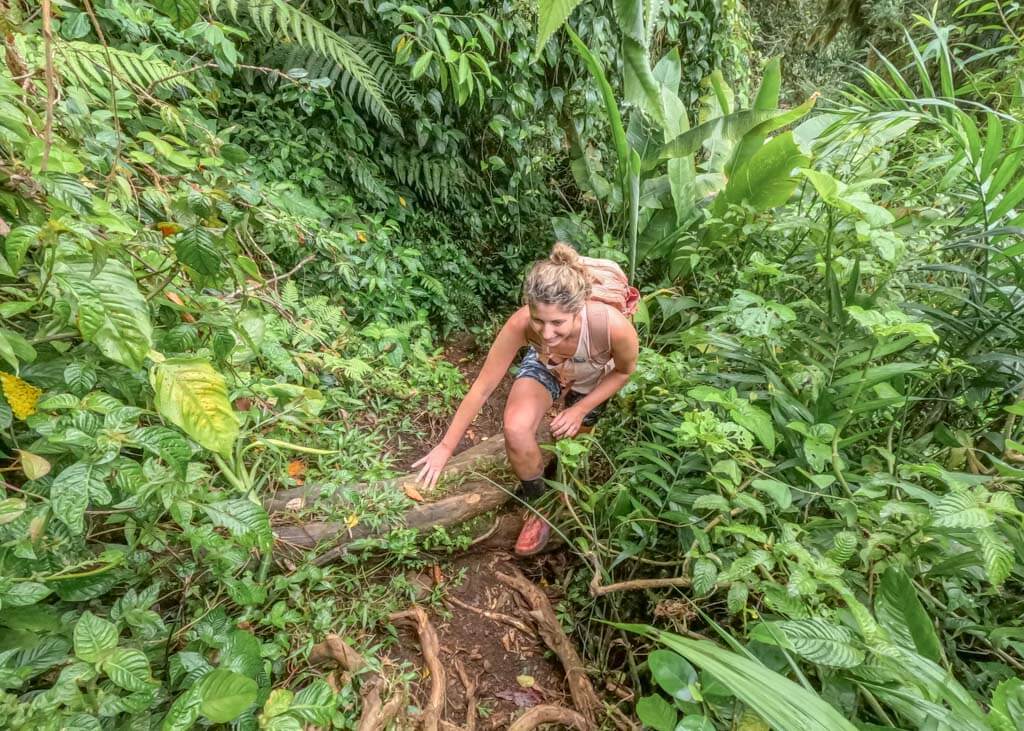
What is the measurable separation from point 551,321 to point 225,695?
1.31 meters

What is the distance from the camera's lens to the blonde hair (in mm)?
1730

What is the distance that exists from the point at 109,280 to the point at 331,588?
108 cm

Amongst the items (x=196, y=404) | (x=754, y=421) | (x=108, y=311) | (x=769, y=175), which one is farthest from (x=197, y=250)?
(x=769, y=175)

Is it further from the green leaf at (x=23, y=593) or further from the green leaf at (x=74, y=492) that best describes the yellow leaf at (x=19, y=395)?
the green leaf at (x=23, y=593)

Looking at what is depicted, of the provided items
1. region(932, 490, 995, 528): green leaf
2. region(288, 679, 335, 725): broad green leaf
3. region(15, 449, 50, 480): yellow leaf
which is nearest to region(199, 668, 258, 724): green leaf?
region(288, 679, 335, 725): broad green leaf

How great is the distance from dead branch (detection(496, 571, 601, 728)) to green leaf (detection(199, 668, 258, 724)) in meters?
1.07

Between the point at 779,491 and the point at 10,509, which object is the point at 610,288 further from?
the point at 10,509

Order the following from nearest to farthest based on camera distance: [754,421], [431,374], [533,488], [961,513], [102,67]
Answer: [961,513] < [754,421] < [102,67] < [533,488] < [431,374]

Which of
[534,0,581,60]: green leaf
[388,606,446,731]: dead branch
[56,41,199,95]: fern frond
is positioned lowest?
[388,606,446,731]: dead branch

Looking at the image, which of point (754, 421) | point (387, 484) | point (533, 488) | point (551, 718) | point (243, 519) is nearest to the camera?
point (243, 519)

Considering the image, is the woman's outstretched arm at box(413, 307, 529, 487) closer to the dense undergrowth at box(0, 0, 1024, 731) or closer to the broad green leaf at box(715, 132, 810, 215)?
the dense undergrowth at box(0, 0, 1024, 731)

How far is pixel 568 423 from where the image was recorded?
218 cm

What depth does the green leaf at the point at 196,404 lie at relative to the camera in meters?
0.88

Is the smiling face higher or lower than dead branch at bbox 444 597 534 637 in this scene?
higher
